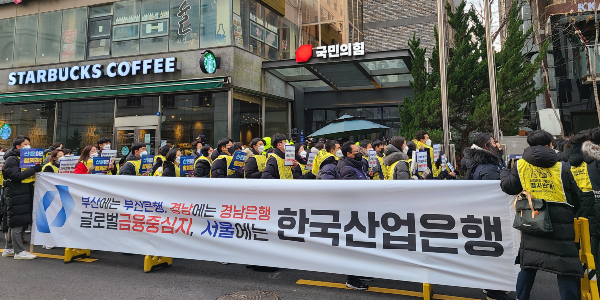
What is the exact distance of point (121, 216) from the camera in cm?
539

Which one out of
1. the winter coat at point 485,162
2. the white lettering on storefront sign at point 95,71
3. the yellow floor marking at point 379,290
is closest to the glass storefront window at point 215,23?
the white lettering on storefront sign at point 95,71

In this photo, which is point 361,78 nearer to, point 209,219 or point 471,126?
point 471,126

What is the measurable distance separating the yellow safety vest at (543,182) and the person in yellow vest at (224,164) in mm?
4638

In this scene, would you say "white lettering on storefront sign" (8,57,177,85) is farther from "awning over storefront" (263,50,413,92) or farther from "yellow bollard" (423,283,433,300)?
"yellow bollard" (423,283,433,300)

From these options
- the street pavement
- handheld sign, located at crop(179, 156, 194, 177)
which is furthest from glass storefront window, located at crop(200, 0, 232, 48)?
the street pavement

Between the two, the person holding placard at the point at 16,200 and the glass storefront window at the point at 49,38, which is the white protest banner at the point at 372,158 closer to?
the person holding placard at the point at 16,200

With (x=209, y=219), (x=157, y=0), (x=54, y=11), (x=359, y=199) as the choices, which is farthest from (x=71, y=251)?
(x=54, y=11)

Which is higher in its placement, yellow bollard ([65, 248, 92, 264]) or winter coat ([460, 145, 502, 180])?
winter coat ([460, 145, 502, 180])

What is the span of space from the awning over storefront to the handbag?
1168 centimetres

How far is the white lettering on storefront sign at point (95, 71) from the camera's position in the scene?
1530cm

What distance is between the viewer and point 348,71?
16.2m

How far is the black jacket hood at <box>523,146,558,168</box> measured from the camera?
3.32 metres

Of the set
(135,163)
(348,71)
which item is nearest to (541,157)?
(135,163)

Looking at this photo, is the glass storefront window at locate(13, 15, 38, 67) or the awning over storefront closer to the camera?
the awning over storefront
